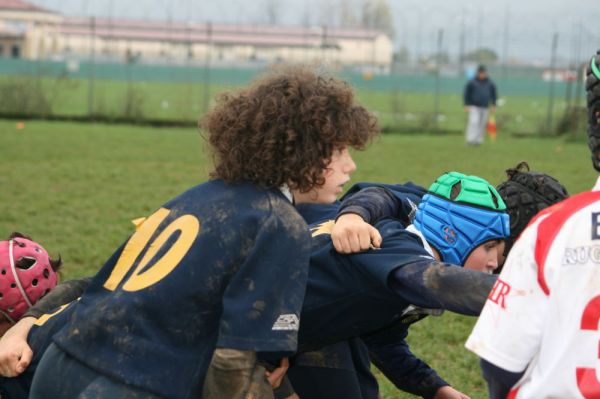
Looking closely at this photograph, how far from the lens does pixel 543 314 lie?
2080 mm

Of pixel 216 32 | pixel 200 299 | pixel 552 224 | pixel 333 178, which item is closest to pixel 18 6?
pixel 216 32

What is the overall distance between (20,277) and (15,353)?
60 centimetres

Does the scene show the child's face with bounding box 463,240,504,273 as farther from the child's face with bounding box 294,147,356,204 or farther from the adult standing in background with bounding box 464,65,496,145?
the adult standing in background with bounding box 464,65,496,145

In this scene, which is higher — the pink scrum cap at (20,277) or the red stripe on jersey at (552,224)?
the red stripe on jersey at (552,224)

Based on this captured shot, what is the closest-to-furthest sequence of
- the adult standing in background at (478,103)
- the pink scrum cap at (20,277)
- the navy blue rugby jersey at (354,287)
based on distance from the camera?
the navy blue rugby jersey at (354,287) < the pink scrum cap at (20,277) < the adult standing in background at (478,103)

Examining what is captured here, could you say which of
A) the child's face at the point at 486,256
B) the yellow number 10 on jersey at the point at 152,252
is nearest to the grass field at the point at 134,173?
the yellow number 10 on jersey at the point at 152,252

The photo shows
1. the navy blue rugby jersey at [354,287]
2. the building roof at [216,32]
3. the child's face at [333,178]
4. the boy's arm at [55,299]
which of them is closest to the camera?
the navy blue rugby jersey at [354,287]

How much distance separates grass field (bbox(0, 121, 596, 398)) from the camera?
615 cm

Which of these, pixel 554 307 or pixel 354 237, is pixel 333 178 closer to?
pixel 354 237

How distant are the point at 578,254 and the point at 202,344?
117cm

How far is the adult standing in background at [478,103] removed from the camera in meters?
21.5

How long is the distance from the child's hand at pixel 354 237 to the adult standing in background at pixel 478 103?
61.9 ft

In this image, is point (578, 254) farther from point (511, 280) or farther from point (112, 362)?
Result: point (112, 362)

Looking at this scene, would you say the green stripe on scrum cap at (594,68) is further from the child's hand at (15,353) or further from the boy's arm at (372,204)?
the child's hand at (15,353)
